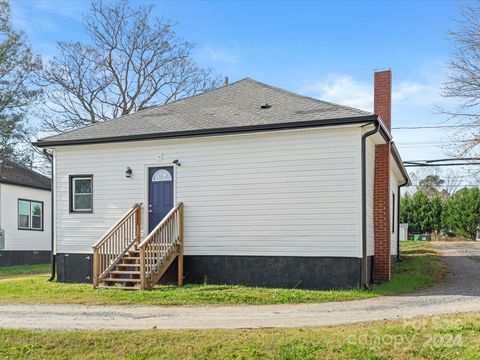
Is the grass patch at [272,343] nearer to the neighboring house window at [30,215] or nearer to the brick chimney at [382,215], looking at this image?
the brick chimney at [382,215]

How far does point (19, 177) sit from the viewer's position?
24.4 meters

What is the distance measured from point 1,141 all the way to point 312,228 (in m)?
21.6

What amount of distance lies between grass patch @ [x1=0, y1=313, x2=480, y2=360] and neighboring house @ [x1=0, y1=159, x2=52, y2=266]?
52.6 feet

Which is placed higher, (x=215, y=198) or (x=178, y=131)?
(x=178, y=131)

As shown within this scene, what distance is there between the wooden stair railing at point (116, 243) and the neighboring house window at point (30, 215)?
12.0 meters

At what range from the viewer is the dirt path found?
27.2ft

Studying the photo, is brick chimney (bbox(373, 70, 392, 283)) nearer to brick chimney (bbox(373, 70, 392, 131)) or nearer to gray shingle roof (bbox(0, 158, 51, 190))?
brick chimney (bbox(373, 70, 392, 131))

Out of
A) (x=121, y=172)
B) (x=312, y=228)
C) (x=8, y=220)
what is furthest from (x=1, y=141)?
(x=312, y=228)

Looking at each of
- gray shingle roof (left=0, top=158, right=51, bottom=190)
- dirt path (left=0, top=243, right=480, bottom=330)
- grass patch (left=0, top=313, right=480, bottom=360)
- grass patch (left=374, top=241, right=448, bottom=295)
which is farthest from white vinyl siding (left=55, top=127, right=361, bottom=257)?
gray shingle roof (left=0, top=158, right=51, bottom=190)

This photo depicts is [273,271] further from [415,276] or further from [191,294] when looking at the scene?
[415,276]

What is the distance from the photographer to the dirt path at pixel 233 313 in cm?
828

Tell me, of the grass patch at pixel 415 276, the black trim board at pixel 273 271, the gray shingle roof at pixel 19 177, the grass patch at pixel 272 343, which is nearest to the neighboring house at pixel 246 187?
the black trim board at pixel 273 271

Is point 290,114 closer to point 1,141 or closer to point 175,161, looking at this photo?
point 175,161

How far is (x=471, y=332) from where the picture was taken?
22.6ft
